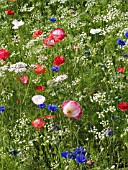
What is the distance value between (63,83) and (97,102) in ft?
0.86

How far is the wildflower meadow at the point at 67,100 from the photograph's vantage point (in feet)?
9.53

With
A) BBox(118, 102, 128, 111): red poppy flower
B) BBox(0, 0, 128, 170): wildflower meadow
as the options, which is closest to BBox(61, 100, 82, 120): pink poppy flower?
BBox(0, 0, 128, 170): wildflower meadow

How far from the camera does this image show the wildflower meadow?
9.53 feet

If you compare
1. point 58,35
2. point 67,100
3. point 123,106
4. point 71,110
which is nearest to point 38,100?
point 67,100

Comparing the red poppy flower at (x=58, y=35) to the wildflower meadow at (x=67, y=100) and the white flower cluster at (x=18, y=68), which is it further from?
the white flower cluster at (x=18, y=68)

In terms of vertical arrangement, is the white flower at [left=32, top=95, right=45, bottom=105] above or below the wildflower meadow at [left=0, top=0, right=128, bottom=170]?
above

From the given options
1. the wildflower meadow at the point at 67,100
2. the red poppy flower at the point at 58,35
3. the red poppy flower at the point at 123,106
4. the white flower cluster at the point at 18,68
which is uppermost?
the red poppy flower at the point at 58,35

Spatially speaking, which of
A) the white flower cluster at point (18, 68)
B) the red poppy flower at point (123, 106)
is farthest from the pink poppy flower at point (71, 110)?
the white flower cluster at point (18, 68)

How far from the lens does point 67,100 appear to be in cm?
296

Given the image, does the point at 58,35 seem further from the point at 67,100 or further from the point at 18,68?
the point at 67,100

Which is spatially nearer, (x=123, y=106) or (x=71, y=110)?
(x=71, y=110)

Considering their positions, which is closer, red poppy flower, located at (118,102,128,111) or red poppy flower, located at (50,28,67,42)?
red poppy flower, located at (118,102,128,111)

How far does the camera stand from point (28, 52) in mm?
4195

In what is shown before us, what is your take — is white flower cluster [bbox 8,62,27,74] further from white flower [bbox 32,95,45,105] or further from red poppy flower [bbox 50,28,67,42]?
white flower [bbox 32,95,45,105]
